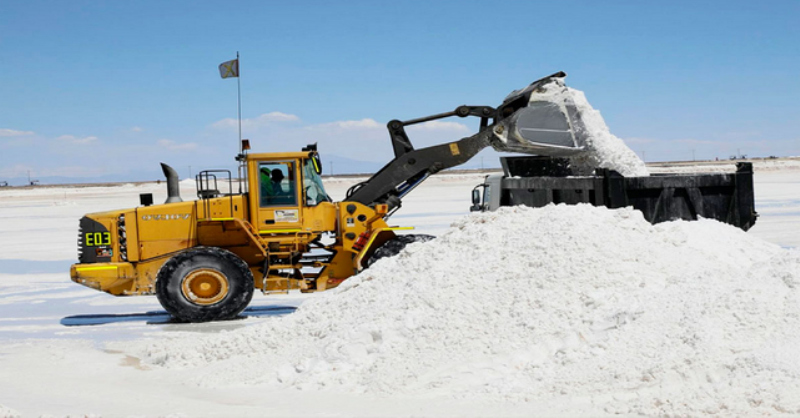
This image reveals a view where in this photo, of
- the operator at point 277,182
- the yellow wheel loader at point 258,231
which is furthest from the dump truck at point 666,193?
the operator at point 277,182

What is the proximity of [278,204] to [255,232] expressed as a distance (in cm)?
48

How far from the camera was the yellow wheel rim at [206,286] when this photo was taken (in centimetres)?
1038

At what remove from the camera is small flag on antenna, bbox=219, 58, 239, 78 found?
1170cm

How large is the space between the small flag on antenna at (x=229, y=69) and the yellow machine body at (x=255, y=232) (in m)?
1.68

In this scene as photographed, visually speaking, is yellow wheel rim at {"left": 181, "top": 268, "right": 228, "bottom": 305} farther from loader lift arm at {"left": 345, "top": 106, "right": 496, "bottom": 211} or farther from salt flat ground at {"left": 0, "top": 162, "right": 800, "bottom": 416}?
loader lift arm at {"left": 345, "top": 106, "right": 496, "bottom": 211}

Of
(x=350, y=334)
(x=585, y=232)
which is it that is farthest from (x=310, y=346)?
(x=585, y=232)

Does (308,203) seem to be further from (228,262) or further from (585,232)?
(585,232)

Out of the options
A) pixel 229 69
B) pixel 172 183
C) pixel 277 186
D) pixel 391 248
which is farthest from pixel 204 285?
pixel 229 69

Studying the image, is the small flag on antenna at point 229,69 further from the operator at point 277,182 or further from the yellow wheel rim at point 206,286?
the yellow wheel rim at point 206,286

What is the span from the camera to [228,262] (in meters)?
10.4

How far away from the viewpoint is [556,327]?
6652 mm

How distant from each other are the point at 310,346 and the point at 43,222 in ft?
85.1

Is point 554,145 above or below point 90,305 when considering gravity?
above

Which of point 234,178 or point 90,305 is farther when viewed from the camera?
point 90,305
